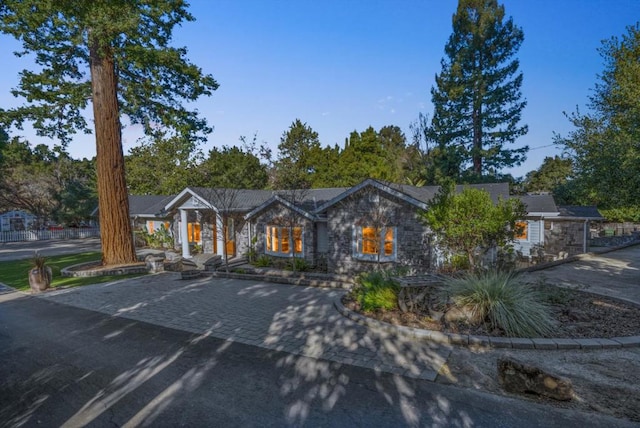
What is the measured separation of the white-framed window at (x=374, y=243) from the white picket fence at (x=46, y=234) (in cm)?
3472

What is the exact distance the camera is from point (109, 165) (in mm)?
15781

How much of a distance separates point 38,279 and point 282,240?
365 inches

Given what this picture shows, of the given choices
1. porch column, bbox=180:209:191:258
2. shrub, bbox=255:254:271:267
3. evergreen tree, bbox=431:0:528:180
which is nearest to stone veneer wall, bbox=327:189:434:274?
shrub, bbox=255:254:271:267

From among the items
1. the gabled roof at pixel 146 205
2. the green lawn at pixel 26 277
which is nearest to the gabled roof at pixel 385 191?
the green lawn at pixel 26 277

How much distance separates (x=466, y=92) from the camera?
29.5m

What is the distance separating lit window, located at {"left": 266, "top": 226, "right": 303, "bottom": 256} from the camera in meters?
16.1

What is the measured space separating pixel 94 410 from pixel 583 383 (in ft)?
21.6

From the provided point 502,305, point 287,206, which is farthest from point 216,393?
point 287,206

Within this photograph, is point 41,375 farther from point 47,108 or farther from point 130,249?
point 47,108

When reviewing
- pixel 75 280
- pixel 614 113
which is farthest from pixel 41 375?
pixel 614 113

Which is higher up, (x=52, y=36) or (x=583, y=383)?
(x=52, y=36)

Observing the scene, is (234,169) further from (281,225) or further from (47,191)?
(281,225)

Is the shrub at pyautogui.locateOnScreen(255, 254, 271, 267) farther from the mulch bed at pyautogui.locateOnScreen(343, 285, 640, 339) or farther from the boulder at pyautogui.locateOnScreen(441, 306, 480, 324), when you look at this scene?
the boulder at pyautogui.locateOnScreen(441, 306, 480, 324)

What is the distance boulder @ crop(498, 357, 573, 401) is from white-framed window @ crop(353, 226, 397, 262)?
8705 millimetres
